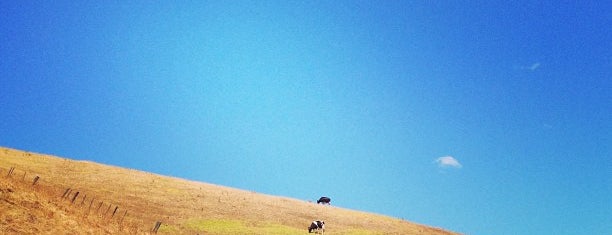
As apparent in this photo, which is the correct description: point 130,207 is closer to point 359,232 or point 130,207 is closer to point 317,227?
point 317,227

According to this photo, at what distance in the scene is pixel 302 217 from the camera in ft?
186

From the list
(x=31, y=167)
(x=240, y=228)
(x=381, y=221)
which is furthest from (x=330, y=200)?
(x=31, y=167)

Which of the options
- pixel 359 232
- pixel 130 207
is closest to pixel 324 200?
pixel 359 232

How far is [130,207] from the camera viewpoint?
142ft

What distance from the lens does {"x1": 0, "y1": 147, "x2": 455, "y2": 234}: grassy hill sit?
28.7m

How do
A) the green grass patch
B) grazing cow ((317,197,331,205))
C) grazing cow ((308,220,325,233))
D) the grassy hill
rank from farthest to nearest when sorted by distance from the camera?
grazing cow ((317,197,331,205)), the green grass patch, grazing cow ((308,220,325,233)), the grassy hill

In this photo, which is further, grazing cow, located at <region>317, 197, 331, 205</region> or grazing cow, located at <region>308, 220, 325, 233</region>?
grazing cow, located at <region>317, 197, 331, 205</region>

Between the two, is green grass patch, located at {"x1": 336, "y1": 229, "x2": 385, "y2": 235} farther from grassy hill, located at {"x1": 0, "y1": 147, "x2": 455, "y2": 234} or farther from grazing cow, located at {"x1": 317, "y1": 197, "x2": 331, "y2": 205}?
grazing cow, located at {"x1": 317, "y1": 197, "x2": 331, "y2": 205}

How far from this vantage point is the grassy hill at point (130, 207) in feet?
94.1

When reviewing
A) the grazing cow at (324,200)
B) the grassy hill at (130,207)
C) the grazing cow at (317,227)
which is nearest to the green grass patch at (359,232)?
the grassy hill at (130,207)

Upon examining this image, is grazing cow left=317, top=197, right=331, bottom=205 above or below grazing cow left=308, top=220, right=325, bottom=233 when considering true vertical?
above

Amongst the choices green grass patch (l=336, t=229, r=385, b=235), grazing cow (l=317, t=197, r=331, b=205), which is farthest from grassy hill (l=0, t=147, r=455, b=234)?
grazing cow (l=317, t=197, r=331, b=205)

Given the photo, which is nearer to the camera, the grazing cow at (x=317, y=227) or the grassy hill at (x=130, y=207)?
the grassy hill at (x=130, y=207)

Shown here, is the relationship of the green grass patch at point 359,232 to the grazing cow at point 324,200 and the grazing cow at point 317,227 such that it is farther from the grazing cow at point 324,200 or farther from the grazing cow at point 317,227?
the grazing cow at point 324,200
